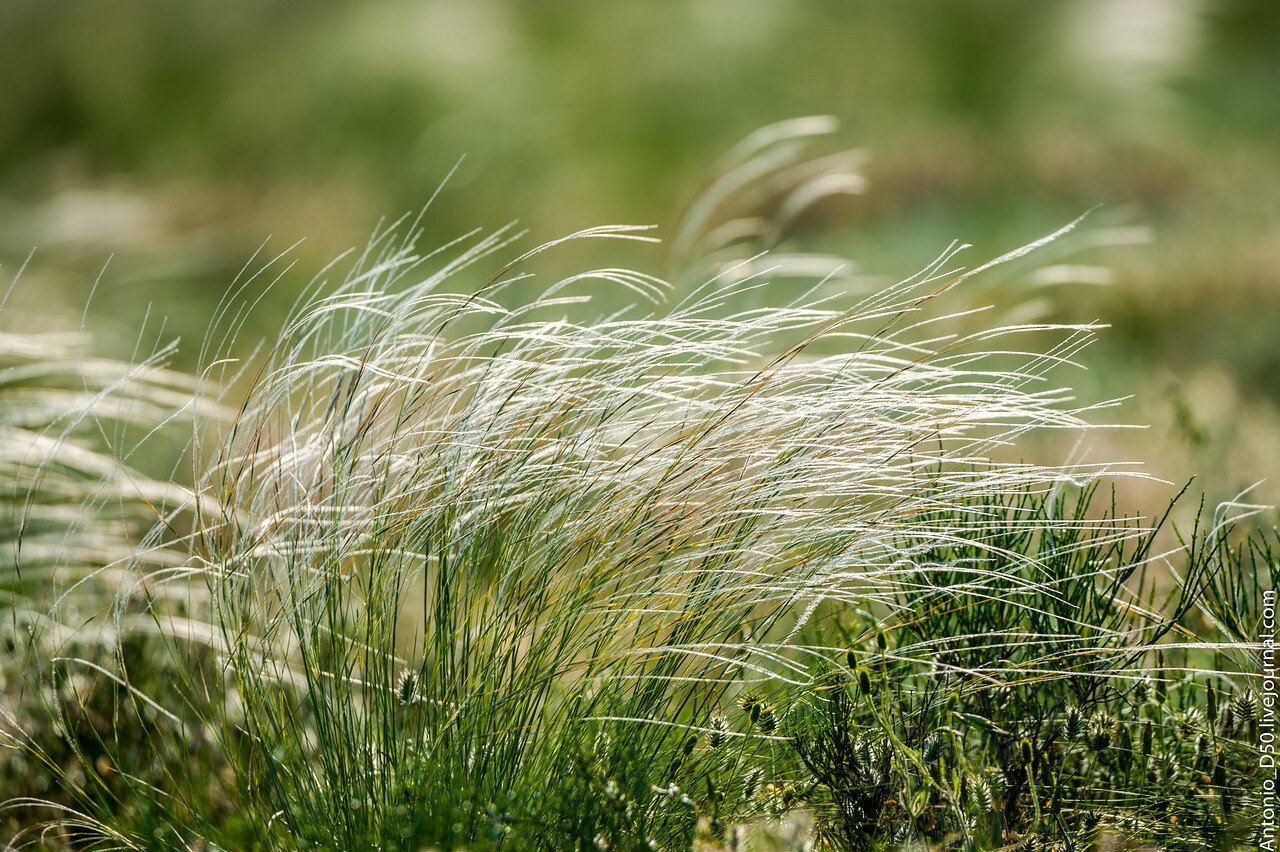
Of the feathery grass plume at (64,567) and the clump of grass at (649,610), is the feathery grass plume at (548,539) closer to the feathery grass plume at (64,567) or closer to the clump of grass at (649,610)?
the clump of grass at (649,610)

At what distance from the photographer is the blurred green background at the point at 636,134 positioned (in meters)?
6.14

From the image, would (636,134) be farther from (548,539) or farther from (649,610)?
(649,610)

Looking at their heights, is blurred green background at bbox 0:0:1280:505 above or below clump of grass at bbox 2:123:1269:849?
above

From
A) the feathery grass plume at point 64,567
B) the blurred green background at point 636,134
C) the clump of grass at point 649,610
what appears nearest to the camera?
the clump of grass at point 649,610

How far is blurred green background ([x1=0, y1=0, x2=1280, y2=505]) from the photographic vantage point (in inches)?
242

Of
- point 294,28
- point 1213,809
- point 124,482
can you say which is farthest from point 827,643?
point 294,28

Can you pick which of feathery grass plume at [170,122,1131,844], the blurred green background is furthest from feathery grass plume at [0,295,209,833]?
the blurred green background

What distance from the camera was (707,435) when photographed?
1954 mm

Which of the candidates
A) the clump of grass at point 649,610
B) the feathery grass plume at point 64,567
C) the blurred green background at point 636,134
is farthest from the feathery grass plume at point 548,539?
the blurred green background at point 636,134

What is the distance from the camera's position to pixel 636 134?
30.4 ft

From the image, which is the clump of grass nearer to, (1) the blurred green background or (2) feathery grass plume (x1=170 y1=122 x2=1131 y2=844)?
(2) feathery grass plume (x1=170 y1=122 x2=1131 y2=844)

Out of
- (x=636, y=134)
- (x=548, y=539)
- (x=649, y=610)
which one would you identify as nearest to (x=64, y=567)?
(x=548, y=539)

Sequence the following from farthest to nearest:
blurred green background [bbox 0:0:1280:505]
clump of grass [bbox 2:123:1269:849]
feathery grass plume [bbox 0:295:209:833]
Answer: blurred green background [bbox 0:0:1280:505] < feathery grass plume [bbox 0:295:209:833] < clump of grass [bbox 2:123:1269:849]

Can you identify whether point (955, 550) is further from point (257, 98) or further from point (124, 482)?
point (257, 98)
